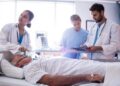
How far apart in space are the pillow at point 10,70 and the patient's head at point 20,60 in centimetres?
7

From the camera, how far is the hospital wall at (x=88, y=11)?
529 centimetres

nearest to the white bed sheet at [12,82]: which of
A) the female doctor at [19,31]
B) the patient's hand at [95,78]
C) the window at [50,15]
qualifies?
the patient's hand at [95,78]

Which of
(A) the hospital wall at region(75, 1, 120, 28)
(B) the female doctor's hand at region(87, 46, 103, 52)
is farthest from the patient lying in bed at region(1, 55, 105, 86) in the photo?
(A) the hospital wall at region(75, 1, 120, 28)

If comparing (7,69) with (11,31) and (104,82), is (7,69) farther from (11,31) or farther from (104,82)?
(104,82)

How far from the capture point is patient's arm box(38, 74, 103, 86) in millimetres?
1696

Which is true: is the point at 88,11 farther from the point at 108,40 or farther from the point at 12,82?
the point at 12,82

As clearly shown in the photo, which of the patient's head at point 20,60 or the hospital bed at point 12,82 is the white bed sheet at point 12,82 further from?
the patient's head at point 20,60

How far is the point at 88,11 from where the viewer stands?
5324 millimetres

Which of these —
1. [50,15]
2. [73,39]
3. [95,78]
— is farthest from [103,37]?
[50,15]

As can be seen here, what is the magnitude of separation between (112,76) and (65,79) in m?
0.38

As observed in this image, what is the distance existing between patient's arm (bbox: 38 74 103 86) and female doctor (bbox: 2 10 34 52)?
3.28ft

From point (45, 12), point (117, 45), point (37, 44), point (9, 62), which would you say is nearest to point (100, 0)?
point (45, 12)

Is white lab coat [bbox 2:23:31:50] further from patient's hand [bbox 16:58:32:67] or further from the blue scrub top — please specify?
the blue scrub top

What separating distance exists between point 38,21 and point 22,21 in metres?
2.24
